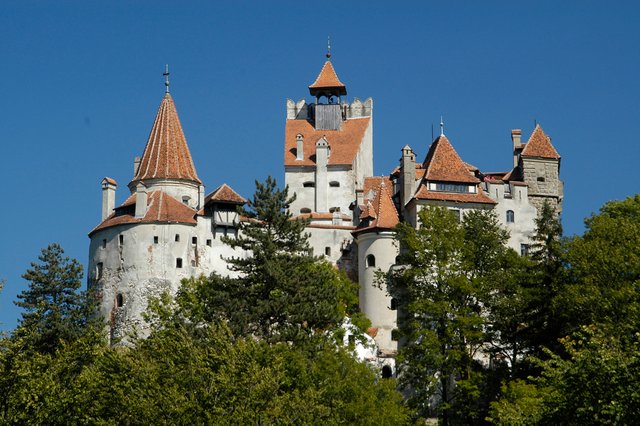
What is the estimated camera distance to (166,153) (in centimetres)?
9475

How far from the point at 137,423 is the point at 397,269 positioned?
102ft

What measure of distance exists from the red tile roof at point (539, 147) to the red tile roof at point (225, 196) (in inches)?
737

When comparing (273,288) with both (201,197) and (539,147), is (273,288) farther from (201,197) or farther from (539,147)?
(539,147)

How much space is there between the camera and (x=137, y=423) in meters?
51.8

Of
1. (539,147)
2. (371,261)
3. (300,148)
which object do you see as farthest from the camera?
(300,148)

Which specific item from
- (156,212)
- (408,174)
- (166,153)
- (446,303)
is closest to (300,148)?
(166,153)

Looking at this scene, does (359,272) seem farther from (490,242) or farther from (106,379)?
(106,379)

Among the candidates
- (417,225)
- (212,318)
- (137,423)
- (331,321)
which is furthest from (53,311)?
(137,423)

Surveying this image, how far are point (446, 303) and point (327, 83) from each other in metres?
40.5

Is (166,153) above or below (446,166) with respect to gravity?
above

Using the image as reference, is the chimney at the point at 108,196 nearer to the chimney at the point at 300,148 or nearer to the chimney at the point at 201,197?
the chimney at the point at 201,197

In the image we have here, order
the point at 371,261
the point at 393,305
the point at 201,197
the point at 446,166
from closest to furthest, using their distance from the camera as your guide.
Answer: the point at 393,305, the point at 371,261, the point at 446,166, the point at 201,197

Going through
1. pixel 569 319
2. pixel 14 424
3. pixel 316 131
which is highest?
pixel 316 131

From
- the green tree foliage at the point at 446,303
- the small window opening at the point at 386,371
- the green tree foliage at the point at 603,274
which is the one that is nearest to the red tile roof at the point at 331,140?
the small window opening at the point at 386,371
